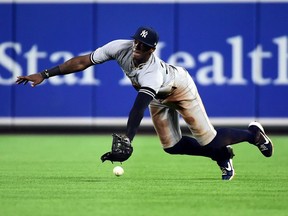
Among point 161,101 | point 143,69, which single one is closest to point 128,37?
point 161,101

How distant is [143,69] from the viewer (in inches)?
328

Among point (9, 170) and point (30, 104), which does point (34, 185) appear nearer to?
point (9, 170)

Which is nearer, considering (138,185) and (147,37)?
Answer: (147,37)

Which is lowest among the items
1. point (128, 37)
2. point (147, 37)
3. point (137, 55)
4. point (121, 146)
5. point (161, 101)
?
point (128, 37)

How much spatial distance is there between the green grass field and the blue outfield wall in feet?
11.5

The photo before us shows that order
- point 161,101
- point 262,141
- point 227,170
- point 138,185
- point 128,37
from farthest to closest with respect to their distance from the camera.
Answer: point 128,37 → point 262,141 → point 227,170 → point 161,101 → point 138,185

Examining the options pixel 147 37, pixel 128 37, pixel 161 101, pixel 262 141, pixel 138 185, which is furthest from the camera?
pixel 128 37

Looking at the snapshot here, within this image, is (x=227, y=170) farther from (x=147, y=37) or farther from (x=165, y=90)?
(x=147, y=37)

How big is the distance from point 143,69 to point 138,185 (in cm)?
111

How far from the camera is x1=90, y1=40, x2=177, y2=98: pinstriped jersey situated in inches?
324

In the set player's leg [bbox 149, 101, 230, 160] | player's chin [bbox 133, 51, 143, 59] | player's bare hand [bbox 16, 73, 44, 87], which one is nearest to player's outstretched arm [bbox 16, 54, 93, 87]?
player's bare hand [bbox 16, 73, 44, 87]

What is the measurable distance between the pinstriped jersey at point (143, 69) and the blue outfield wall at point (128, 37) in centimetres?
828

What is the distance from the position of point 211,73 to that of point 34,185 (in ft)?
30.0

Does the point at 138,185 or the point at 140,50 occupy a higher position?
the point at 140,50
